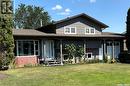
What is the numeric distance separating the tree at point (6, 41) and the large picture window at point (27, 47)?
11.0 ft

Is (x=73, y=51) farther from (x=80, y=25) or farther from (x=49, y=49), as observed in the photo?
(x=80, y=25)

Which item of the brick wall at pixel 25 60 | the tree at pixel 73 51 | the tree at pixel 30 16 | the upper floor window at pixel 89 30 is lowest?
the brick wall at pixel 25 60

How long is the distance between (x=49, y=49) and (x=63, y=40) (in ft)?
5.91

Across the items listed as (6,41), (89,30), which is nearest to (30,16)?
(89,30)

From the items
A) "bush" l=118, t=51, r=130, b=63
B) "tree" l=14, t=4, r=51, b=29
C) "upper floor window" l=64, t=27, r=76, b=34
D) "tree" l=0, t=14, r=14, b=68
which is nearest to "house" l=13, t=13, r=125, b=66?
"upper floor window" l=64, t=27, r=76, b=34

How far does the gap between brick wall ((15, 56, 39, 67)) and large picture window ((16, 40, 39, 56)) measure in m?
0.43

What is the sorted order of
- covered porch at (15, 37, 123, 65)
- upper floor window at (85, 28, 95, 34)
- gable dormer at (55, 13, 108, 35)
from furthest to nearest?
upper floor window at (85, 28, 95, 34), gable dormer at (55, 13, 108, 35), covered porch at (15, 37, 123, 65)

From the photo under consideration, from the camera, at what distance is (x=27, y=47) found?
29.0 m

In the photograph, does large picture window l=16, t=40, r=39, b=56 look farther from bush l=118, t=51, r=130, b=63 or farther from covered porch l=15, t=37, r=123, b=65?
bush l=118, t=51, r=130, b=63

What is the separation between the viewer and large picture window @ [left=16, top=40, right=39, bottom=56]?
93.1 ft

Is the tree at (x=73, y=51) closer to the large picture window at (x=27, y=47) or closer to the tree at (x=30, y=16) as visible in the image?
the large picture window at (x=27, y=47)

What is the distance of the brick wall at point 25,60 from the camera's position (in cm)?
2777

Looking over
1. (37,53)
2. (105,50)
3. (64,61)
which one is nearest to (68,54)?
(64,61)

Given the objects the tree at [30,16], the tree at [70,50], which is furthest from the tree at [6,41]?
the tree at [30,16]
